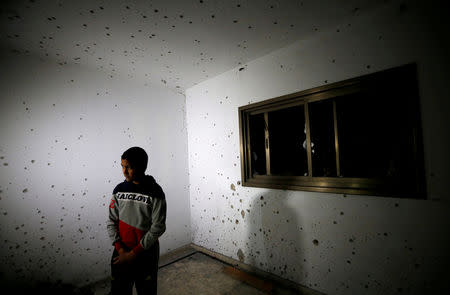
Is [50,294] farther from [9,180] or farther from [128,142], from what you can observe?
[128,142]

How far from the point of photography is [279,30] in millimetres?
1761

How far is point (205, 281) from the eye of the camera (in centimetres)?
217

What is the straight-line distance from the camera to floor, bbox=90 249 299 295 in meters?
1.99

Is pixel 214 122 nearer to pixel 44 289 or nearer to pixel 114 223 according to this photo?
pixel 114 223

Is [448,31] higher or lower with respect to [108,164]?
higher

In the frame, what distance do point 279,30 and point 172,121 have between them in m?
1.94

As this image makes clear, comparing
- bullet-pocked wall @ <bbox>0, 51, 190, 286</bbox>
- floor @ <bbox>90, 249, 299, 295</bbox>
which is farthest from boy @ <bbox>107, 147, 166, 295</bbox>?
bullet-pocked wall @ <bbox>0, 51, 190, 286</bbox>

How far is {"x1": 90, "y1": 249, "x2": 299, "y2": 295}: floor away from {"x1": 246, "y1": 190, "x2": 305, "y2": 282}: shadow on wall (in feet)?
0.58

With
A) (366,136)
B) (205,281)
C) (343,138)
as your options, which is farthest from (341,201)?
(366,136)

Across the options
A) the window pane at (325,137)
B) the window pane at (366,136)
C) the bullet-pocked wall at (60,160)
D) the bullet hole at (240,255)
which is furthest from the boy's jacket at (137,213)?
the window pane at (366,136)

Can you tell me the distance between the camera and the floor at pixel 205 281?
6.54ft

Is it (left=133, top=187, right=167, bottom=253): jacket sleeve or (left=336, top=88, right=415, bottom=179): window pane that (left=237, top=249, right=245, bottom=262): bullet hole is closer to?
(left=133, top=187, right=167, bottom=253): jacket sleeve

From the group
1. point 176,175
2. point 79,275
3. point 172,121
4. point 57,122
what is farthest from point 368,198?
point 57,122

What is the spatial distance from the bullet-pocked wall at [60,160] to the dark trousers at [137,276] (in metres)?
1.10
